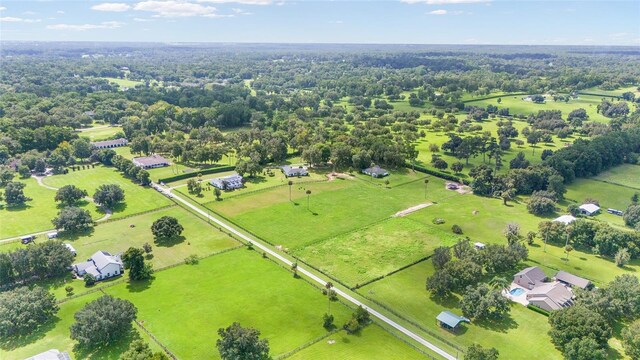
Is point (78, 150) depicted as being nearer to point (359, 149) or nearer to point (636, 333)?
point (359, 149)

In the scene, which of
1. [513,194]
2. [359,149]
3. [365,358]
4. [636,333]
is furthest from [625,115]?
[365,358]

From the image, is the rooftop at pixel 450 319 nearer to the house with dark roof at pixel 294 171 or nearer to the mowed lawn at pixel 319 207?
the mowed lawn at pixel 319 207

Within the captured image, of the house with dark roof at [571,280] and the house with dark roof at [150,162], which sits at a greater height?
the house with dark roof at [150,162]

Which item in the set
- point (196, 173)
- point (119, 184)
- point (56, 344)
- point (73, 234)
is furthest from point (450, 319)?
point (119, 184)

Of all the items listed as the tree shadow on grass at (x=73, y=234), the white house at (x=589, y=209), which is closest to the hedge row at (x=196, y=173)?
the tree shadow on grass at (x=73, y=234)

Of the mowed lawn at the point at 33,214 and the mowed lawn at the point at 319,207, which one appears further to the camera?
the mowed lawn at the point at 319,207

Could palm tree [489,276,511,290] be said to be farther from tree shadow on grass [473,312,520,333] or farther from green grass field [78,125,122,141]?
green grass field [78,125,122,141]
